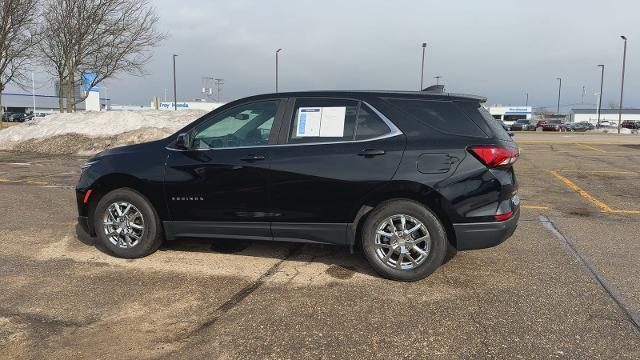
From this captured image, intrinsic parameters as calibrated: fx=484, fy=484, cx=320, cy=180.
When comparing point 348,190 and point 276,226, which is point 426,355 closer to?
point 348,190

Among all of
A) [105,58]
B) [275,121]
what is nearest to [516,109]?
[105,58]

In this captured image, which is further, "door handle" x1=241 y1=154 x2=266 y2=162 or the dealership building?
the dealership building

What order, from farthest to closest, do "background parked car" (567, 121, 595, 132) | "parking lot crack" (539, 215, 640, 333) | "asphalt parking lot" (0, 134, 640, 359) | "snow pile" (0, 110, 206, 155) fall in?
"background parked car" (567, 121, 595, 132)
"snow pile" (0, 110, 206, 155)
"parking lot crack" (539, 215, 640, 333)
"asphalt parking lot" (0, 134, 640, 359)

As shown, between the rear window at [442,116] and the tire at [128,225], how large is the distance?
2661 millimetres

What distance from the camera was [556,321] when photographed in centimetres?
355

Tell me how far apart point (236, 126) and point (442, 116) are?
6.50 feet

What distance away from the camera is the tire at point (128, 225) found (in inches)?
192

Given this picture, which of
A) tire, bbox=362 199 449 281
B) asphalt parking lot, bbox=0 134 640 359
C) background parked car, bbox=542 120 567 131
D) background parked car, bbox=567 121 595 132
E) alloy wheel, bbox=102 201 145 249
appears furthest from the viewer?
background parked car, bbox=567 121 595 132

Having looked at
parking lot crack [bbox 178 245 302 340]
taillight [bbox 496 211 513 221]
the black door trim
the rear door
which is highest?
the rear door

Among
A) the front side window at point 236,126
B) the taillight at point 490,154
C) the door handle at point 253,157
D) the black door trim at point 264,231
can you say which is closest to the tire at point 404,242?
the black door trim at point 264,231

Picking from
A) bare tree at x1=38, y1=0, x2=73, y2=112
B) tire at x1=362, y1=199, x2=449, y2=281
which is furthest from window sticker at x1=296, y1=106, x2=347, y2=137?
bare tree at x1=38, y1=0, x2=73, y2=112

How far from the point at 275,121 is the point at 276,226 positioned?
100 centimetres

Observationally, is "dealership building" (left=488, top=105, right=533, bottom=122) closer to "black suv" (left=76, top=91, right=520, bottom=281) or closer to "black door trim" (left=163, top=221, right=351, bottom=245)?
"black suv" (left=76, top=91, right=520, bottom=281)

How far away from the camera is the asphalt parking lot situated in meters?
3.20
